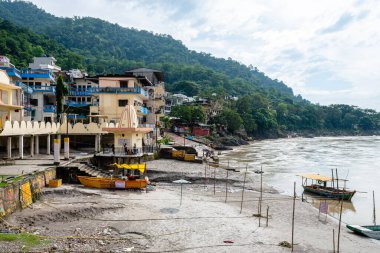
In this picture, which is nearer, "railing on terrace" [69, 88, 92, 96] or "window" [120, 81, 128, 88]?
"window" [120, 81, 128, 88]

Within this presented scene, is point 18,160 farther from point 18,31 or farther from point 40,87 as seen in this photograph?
point 18,31

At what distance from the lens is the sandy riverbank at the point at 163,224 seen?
56.7 ft

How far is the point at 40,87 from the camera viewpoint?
5547cm

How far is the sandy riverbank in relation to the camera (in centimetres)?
1730

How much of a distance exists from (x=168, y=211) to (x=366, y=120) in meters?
191

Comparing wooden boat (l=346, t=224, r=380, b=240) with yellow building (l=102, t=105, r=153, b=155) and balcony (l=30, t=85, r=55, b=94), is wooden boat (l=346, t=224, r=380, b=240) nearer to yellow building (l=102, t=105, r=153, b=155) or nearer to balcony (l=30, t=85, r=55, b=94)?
yellow building (l=102, t=105, r=153, b=155)

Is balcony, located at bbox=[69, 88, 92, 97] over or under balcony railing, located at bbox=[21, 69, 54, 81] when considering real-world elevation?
under

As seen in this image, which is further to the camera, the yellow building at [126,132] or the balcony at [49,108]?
the balcony at [49,108]

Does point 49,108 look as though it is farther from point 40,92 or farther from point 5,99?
point 5,99

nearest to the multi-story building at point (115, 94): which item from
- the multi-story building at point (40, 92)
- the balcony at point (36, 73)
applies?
the multi-story building at point (40, 92)

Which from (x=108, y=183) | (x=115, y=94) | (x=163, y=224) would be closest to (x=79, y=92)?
(x=115, y=94)

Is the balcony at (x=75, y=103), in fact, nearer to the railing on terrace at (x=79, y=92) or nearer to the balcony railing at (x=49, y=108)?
the railing on terrace at (x=79, y=92)

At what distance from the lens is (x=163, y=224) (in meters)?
20.9

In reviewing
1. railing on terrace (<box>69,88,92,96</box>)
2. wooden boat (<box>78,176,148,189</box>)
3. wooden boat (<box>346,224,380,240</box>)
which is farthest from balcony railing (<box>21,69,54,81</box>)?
wooden boat (<box>346,224,380,240</box>)
